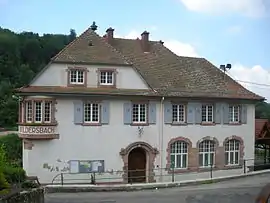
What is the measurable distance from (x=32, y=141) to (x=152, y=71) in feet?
33.0

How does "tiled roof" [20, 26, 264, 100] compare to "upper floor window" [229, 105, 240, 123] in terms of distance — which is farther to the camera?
"upper floor window" [229, 105, 240, 123]

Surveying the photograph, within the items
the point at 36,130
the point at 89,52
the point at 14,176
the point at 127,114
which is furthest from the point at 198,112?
the point at 14,176

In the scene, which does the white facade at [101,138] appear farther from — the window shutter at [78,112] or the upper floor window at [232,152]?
the upper floor window at [232,152]

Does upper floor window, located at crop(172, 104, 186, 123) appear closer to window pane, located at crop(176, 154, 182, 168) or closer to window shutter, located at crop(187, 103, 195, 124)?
window shutter, located at crop(187, 103, 195, 124)

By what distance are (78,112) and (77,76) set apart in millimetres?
2301

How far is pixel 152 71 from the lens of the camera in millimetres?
32250

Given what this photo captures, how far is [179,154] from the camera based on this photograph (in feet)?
99.4

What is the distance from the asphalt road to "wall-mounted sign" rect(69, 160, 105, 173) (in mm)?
6769

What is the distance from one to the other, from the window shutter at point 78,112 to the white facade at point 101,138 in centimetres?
19

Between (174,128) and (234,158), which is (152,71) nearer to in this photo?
(174,128)

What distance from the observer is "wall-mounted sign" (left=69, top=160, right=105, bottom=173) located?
27.4 meters

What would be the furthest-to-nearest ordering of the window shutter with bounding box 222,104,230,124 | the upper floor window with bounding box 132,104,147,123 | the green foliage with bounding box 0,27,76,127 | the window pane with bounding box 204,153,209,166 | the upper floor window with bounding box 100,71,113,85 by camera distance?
the green foliage with bounding box 0,27,76,127, the window shutter with bounding box 222,104,230,124, the window pane with bounding box 204,153,209,166, the upper floor window with bounding box 132,104,147,123, the upper floor window with bounding box 100,71,113,85

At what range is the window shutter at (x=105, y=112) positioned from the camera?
92.1 ft

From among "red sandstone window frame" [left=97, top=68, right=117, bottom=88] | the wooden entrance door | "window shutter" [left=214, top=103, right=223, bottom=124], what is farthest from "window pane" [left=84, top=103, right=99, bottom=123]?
"window shutter" [left=214, top=103, right=223, bottom=124]
